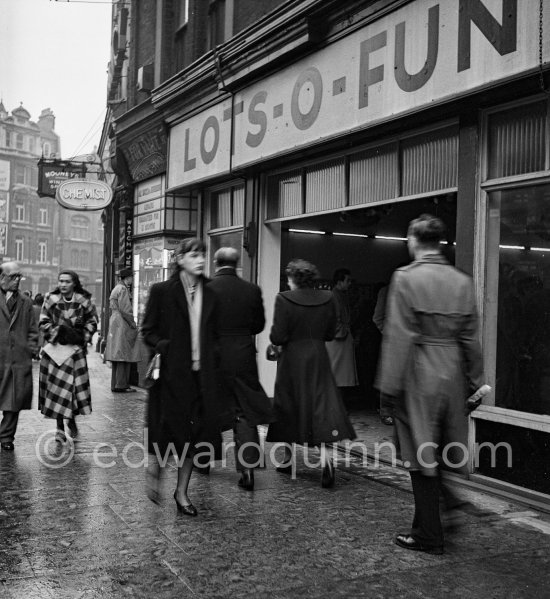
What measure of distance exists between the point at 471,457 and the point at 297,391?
1559 millimetres

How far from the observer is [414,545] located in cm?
456

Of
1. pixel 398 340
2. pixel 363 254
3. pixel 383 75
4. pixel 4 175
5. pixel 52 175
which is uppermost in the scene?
pixel 4 175

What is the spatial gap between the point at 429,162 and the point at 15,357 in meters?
4.48

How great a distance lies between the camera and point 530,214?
6066 mm

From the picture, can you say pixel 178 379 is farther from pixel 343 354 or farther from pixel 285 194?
pixel 285 194

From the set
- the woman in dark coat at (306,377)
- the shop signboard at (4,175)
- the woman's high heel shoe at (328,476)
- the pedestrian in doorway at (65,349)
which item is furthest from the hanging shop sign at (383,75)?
the shop signboard at (4,175)

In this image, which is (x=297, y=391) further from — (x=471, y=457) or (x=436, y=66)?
(x=436, y=66)

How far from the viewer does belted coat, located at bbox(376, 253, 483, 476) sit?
4410mm

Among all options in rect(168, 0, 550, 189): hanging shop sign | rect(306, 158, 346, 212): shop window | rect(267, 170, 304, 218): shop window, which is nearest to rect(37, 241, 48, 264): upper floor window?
rect(168, 0, 550, 189): hanging shop sign

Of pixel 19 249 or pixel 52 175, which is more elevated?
pixel 19 249

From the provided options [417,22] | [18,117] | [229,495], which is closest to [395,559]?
[229,495]

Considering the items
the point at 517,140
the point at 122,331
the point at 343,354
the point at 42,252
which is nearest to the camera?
the point at 517,140

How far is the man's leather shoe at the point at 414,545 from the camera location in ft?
14.7

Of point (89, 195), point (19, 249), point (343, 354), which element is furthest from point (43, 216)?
point (343, 354)
